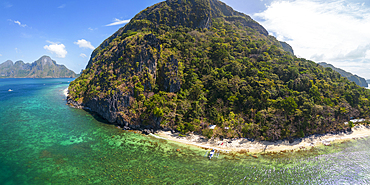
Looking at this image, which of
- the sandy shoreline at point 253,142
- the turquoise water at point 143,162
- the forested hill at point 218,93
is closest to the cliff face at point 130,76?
the forested hill at point 218,93

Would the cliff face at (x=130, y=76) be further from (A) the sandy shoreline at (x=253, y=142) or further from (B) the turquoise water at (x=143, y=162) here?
(A) the sandy shoreline at (x=253, y=142)

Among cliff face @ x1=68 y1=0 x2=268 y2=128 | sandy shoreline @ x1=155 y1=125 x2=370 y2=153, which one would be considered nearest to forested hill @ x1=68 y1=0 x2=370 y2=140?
cliff face @ x1=68 y1=0 x2=268 y2=128

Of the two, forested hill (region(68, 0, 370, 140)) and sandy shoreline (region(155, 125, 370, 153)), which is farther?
forested hill (region(68, 0, 370, 140))

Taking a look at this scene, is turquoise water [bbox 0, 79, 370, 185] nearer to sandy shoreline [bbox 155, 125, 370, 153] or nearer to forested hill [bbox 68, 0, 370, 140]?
sandy shoreline [bbox 155, 125, 370, 153]

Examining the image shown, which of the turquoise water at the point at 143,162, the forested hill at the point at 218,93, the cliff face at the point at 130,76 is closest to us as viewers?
the turquoise water at the point at 143,162

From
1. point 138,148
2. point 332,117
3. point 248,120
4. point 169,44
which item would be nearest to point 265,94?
point 248,120

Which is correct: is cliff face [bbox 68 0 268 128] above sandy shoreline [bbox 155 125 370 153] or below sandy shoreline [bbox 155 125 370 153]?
above
